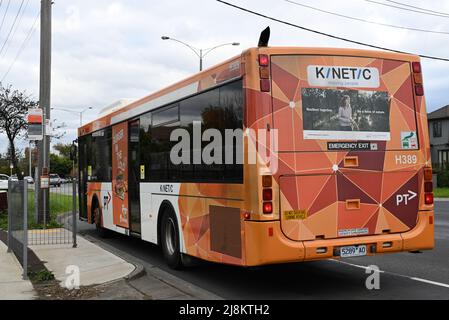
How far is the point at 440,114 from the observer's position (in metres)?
53.2

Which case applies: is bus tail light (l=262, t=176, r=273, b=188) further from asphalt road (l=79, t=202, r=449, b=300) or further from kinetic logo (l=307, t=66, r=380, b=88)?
asphalt road (l=79, t=202, r=449, b=300)

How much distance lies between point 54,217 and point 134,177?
8055 millimetres

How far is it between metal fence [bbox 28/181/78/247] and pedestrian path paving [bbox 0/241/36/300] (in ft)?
5.88

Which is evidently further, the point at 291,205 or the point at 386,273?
the point at 386,273

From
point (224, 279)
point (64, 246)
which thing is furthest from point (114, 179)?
point (224, 279)

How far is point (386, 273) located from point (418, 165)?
6.49 feet

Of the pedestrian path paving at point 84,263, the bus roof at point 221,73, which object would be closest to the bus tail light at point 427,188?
the bus roof at point 221,73

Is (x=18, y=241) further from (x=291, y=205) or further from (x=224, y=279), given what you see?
(x=291, y=205)

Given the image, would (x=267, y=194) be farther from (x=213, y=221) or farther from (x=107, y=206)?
(x=107, y=206)

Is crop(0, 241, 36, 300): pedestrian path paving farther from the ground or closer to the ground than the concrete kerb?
farther from the ground

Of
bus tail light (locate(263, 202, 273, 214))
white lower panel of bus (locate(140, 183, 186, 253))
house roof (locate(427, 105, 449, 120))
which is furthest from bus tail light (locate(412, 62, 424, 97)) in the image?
house roof (locate(427, 105, 449, 120))

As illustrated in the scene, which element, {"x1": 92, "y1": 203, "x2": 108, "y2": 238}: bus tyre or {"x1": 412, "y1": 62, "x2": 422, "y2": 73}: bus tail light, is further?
{"x1": 92, "y1": 203, "x2": 108, "y2": 238}: bus tyre

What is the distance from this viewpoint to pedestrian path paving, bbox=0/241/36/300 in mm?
7391
